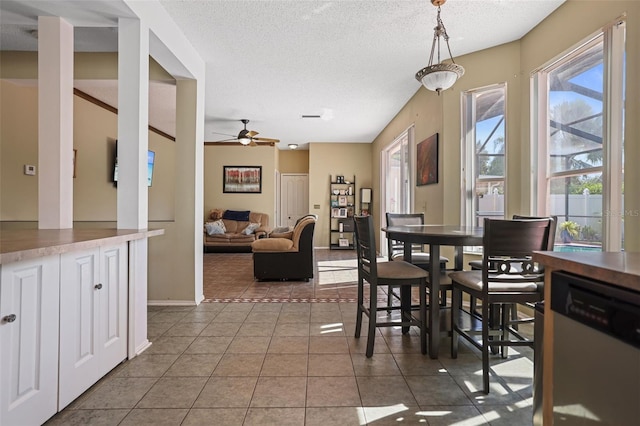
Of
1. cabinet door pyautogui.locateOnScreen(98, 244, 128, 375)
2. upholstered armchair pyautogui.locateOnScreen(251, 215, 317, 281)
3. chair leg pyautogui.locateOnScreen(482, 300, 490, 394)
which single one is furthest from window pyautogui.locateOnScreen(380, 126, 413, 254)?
cabinet door pyautogui.locateOnScreen(98, 244, 128, 375)

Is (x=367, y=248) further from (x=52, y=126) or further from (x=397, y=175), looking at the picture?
(x=397, y=175)

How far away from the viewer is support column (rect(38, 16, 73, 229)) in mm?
2262

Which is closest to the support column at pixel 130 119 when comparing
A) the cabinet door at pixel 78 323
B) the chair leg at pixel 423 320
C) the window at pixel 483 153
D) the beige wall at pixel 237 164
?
the cabinet door at pixel 78 323

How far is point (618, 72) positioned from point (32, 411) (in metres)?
3.81

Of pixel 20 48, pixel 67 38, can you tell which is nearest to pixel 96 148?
pixel 20 48

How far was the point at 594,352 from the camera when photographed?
781 mm

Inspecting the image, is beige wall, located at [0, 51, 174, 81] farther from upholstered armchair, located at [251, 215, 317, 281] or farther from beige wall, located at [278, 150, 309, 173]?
beige wall, located at [278, 150, 309, 173]

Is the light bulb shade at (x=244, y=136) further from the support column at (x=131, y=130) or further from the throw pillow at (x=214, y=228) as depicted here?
the support column at (x=131, y=130)

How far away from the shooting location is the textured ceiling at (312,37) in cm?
261

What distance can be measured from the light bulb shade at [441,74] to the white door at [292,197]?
22.4ft

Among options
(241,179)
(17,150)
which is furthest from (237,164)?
(17,150)

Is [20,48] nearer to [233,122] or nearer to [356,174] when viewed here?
[233,122]

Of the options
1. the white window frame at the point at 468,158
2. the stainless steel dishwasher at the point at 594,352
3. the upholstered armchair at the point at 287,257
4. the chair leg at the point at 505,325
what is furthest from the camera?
the upholstered armchair at the point at 287,257

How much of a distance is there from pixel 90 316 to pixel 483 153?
3.83 metres
